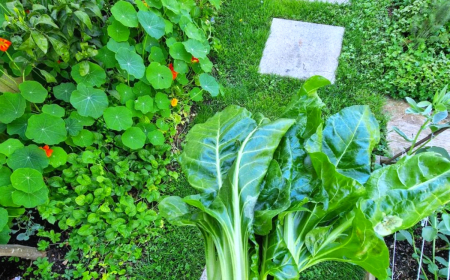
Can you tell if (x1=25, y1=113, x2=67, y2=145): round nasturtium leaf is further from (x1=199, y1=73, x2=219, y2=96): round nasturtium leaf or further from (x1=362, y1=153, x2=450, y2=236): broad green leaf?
(x1=362, y1=153, x2=450, y2=236): broad green leaf

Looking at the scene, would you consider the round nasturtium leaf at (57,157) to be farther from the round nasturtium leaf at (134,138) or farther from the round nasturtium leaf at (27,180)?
the round nasturtium leaf at (134,138)

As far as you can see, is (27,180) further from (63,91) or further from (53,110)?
(63,91)

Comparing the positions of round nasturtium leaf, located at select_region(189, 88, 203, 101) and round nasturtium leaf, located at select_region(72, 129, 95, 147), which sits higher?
round nasturtium leaf, located at select_region(189, 88, 203, 101)

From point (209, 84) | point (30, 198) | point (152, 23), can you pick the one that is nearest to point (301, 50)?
point (209, 84)

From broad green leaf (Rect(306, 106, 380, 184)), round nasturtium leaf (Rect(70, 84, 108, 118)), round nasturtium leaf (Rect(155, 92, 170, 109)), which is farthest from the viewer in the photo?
round nasturtium leaf (Rect(155, 92, 170, 109))

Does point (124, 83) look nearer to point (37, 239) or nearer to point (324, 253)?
point (37, 239)

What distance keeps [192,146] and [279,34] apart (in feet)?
7.93

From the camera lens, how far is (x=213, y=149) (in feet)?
5.49

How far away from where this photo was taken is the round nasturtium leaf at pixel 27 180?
192cm

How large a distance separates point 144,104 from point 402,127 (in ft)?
7.64

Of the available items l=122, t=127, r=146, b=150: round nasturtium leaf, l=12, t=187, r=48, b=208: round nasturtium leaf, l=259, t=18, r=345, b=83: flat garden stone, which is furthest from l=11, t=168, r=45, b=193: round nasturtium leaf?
l=259, t=18, r=345, b=83: flat garden stone

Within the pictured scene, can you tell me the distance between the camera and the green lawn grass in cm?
238

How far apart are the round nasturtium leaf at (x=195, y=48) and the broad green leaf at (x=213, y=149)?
1117mm

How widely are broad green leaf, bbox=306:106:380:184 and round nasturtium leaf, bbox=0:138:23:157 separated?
1821mm
